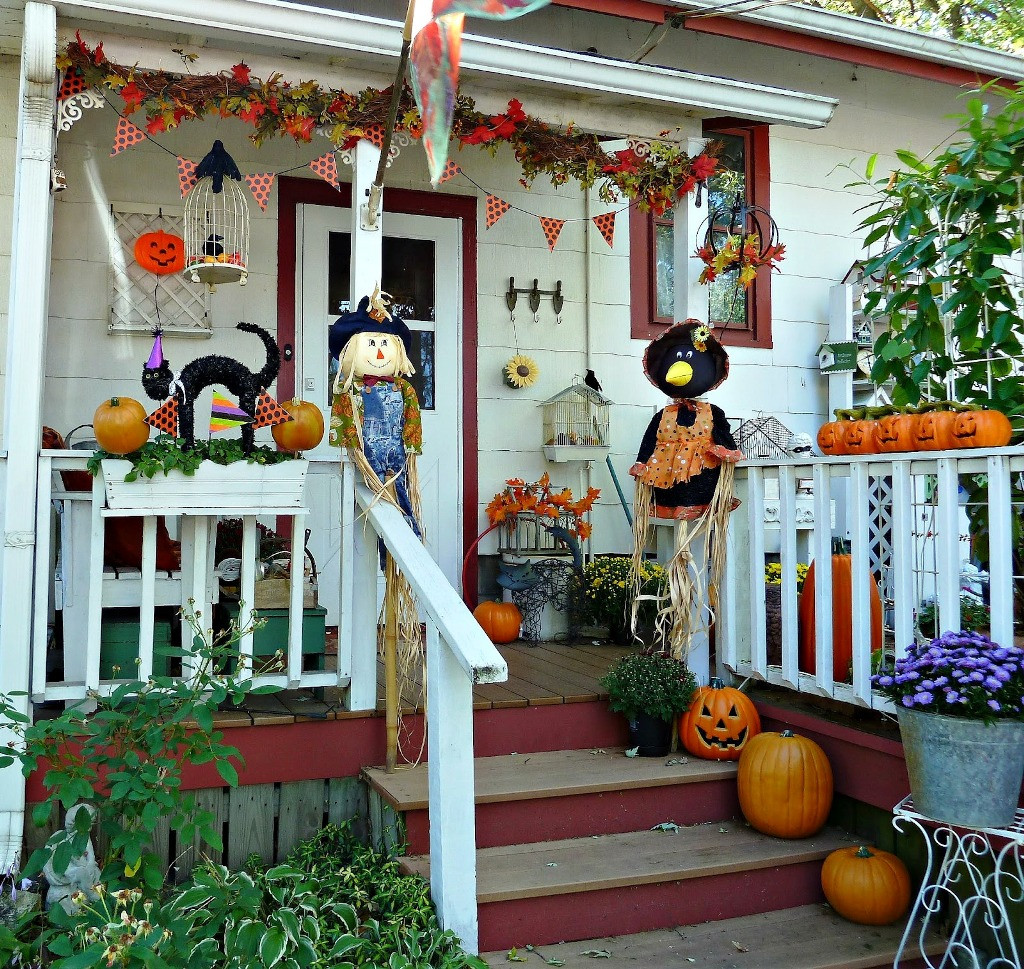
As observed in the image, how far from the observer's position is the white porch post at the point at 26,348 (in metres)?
3.16

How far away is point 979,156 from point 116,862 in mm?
3744

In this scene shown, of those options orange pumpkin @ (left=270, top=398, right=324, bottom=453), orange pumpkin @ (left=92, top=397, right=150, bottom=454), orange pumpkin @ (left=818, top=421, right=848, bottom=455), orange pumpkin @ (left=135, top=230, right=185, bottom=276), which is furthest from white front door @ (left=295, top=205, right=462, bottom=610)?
orange pumpkin @ (left=818, top=421, right=848, bottom=455)

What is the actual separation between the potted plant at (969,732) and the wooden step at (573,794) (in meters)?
0.94

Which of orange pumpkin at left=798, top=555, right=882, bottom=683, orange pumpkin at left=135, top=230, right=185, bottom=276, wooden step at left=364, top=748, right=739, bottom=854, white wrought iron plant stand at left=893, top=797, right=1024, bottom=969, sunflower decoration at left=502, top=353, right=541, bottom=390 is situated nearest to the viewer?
white wrought iron plant stand at left=893, top=797, right=1024, bottom=969


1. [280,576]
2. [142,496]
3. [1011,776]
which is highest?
[142,496]

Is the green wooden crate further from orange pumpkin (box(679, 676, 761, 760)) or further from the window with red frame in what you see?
the window with red frame

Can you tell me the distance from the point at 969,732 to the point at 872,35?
4.09 m

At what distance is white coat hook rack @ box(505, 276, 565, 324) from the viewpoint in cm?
544

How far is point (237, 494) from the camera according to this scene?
130 inches

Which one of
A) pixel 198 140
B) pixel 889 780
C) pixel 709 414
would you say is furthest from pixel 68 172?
pixel 889 780

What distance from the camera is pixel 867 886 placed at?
3076mm

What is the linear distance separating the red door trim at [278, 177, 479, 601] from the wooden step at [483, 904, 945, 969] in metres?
2.51

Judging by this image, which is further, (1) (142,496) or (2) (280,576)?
(2) (280,576)

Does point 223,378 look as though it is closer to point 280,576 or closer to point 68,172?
point 280,576
